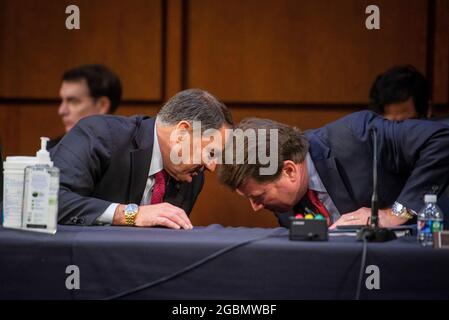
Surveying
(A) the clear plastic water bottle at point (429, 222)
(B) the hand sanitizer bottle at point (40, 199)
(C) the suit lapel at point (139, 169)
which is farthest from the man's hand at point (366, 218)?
(B) the hand sanitizer bottle at point (40, 199)

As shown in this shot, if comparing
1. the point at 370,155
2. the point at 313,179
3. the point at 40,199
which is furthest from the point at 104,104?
the point at 40,199

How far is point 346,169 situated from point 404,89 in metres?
1.13

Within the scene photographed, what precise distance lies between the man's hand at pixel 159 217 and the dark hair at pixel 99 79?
173 centimetres

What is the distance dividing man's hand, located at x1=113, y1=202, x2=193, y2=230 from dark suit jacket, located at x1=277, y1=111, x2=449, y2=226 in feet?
1.90

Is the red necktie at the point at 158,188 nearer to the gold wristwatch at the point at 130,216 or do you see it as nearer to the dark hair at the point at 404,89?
the gold wristwatch at the point at 130,216

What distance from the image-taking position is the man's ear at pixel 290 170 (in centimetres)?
258

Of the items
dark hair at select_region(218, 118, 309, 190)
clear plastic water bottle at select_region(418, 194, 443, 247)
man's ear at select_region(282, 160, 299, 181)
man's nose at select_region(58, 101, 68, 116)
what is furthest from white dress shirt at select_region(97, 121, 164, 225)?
man's nose at select_region(58, 101, 68, 116)

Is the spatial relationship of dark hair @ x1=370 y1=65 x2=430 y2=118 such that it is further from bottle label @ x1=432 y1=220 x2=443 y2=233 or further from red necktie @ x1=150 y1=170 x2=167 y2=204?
bottle label @ x1=432 y1=220 x2=443 y2=233

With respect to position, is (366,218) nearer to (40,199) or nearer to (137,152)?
(137,152)

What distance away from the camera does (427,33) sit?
159 inches

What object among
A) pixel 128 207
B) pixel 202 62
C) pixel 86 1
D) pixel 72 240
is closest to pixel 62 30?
pixel 86 1

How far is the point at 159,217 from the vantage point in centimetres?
230

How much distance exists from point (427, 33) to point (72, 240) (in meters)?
2.73
